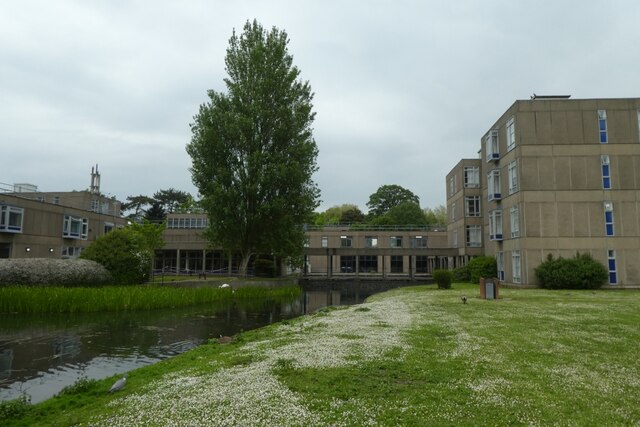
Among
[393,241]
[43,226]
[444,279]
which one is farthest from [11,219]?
[393,241]

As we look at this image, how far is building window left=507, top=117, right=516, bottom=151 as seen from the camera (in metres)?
41.2

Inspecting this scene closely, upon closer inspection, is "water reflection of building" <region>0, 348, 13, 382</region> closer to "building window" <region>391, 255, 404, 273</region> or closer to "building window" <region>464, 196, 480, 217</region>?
"building window" <region>464, 196, 480, 217</region>

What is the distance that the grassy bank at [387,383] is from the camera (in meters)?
6.86

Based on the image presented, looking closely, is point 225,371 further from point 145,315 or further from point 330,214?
point 330,214

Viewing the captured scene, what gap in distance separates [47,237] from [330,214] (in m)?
80.8

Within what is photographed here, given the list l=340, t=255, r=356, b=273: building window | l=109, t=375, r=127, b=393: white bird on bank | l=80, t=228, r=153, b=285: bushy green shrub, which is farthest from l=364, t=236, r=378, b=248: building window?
l=109, t=375, r=127, b=393: white bird on bank

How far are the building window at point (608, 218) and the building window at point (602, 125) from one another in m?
5.38

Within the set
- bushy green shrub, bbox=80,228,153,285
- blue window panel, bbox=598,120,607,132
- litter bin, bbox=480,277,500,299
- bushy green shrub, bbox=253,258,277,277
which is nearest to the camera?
litter bin, bbox=480,277,500,299

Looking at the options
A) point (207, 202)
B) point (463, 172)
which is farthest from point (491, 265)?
point (207, 202)

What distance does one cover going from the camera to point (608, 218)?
38.7 metres

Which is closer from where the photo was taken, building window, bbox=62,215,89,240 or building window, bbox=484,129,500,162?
building window, bbox=484,129,500,162

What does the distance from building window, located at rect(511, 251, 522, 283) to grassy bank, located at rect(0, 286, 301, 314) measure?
2656 centimetres

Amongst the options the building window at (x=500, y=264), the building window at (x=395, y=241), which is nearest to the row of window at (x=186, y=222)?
the building window at (x=395, y=241)

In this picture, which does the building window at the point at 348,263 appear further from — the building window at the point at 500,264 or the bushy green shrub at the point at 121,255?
the bushy green shrub at the point at 121,255
